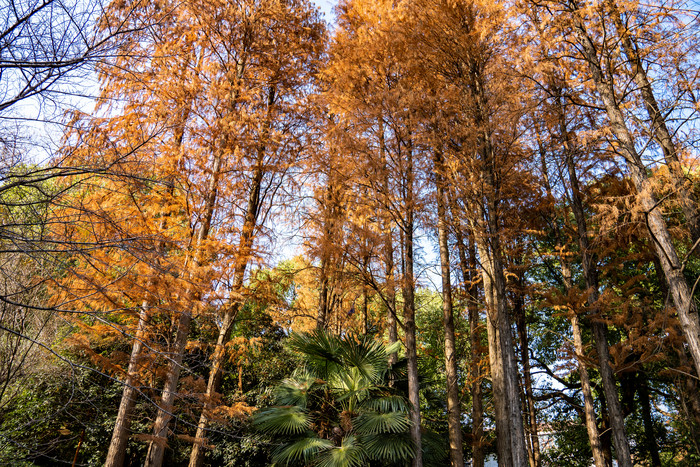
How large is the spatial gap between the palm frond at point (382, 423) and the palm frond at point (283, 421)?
0.92 metres

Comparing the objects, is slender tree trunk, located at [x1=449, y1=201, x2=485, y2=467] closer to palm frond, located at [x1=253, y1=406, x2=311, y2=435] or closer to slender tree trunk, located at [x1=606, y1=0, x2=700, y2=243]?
slender tree trunk, located at [x1=606, y1=0, x2=700, y2=243]

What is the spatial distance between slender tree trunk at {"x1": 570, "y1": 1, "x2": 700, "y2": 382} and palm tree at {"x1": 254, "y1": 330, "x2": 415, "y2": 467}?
13.2ft

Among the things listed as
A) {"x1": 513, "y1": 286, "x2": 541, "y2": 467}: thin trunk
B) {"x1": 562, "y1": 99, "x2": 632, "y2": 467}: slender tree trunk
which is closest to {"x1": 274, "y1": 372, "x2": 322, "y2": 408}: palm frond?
{"x1": 562, "y1": 99, "x2": 632, "y2": 467}: slender tree trunk

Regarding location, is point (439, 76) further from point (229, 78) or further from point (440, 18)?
point (229, 78)

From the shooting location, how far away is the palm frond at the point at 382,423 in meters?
6.11

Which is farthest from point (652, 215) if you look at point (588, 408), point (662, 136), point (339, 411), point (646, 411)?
point (646, 411)

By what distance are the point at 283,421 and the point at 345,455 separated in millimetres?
1260

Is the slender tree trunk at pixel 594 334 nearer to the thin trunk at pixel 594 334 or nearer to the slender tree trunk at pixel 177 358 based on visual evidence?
Answer: the thin trunk at pixel 594 334

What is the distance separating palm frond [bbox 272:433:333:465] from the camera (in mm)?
6320

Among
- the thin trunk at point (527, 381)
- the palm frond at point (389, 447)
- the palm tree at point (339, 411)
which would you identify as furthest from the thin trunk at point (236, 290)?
the thin trunk at point (527, 381)

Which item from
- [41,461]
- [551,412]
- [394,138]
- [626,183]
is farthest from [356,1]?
[41,461]

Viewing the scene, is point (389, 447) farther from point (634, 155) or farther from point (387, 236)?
point (634, 155)

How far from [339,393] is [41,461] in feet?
40.9

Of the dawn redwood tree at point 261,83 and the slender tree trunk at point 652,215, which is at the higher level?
the dawn redwood tree at point 261,83
